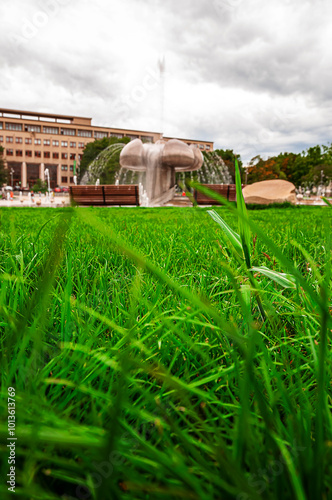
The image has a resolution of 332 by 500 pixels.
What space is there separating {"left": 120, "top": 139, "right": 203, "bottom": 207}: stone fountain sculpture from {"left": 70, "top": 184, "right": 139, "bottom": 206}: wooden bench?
422 centimetres

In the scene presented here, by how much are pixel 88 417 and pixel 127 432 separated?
2.9 inches

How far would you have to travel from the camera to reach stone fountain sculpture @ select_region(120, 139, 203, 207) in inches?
641

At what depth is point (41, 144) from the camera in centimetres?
8650

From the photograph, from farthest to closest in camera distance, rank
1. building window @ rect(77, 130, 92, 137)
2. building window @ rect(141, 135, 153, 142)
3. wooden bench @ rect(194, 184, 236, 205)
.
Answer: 1. building window @ rect(141, 135, 153, 142)
2. building window @ rect(77, 130, 92, 137)
3. wooden bench @ rect(194, 184, 236, 205)

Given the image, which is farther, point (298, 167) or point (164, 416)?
point (298, 167)

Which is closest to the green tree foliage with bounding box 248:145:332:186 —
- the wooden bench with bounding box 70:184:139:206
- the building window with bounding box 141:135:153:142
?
the wooden bench with bounding box 70:184:139:206

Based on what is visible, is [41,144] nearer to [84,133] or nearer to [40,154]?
[40,154]

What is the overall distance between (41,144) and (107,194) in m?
84.3

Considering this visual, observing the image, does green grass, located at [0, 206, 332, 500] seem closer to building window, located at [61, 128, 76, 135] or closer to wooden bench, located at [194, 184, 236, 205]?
wooden bench, located at [194, 184, 236, 205]

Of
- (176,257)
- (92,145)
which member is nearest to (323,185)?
(92,145)

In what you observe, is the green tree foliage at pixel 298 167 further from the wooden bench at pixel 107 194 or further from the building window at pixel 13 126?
the building window at pixel 13 126

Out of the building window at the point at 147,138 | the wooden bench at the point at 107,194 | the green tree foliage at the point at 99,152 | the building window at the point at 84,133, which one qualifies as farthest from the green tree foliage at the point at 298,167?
the building window at the point at 84,133

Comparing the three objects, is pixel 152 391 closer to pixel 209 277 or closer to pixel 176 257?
pixel 209 277

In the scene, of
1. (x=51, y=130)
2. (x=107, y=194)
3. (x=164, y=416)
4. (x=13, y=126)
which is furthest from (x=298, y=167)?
(x=13, y=126)
